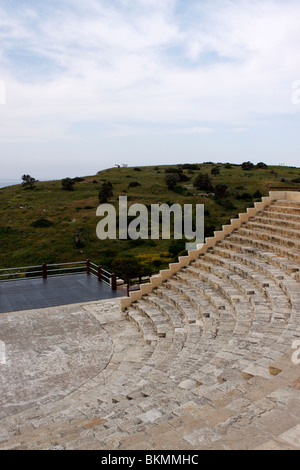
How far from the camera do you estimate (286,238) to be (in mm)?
11461

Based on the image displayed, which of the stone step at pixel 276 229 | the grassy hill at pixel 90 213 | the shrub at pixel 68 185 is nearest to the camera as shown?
the stone step at pixel 276 229

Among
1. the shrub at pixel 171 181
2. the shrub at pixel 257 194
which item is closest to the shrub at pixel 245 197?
the shrub at pixel 257 194

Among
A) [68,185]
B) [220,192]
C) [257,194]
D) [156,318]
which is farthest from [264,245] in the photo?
[68,185]

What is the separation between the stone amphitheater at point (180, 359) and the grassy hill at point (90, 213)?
500 inches

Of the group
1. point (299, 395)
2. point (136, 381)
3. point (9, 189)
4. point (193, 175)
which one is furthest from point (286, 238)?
point (9, 189)

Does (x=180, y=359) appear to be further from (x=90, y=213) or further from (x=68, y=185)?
(x=68, y=185)

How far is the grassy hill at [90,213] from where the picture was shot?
1225 inches

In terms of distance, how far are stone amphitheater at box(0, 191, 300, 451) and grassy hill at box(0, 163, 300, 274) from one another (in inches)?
500

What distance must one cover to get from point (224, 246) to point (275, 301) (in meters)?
5.42

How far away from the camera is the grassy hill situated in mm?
31109

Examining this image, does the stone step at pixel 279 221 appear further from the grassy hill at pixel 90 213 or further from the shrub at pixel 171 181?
the shrub at pixel 171 181

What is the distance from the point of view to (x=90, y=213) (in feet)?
133
